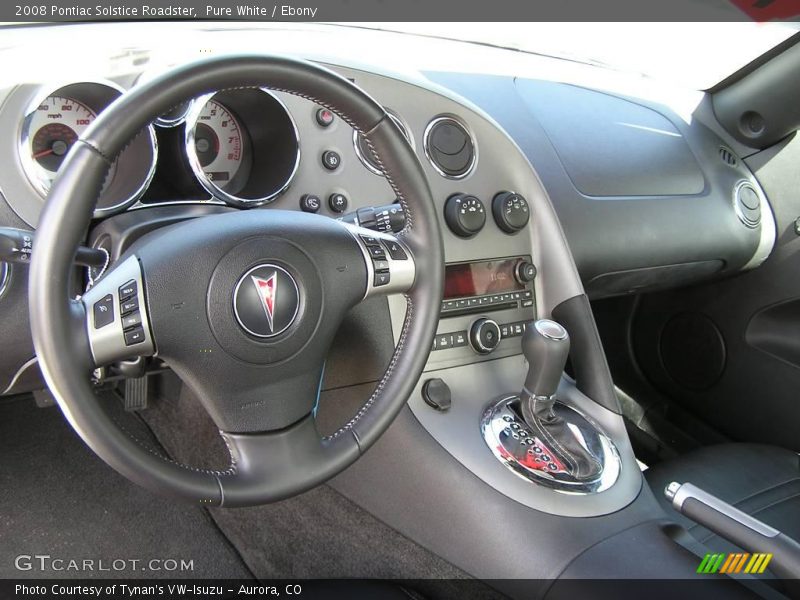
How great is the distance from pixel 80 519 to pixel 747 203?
6.29ft

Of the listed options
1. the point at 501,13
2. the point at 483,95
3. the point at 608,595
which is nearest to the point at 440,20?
the point at 501,13

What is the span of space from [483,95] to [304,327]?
0.94m

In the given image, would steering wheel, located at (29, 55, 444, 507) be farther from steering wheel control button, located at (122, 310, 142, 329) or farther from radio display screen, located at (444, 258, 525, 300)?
radio display screen, located at (444, 258, 525, 300)

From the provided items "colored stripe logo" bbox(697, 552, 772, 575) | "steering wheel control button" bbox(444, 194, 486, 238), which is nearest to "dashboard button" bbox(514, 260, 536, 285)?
"steering wheel control button" bbox(444, 194, 486, 238)

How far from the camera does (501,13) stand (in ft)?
6.25

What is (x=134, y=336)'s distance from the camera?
819 millimetres

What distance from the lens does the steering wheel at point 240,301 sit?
2.42ft

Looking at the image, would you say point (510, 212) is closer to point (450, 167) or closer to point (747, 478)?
point (450, 167)

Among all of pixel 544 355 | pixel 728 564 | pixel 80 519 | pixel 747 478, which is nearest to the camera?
pixel 728 564

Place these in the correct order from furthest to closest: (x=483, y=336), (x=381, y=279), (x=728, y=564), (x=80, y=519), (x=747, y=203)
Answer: (x=747, y=203) → (x=80, y=519) → (x=483, y=336) → (x=728, y=564) → (x=381, y=279)

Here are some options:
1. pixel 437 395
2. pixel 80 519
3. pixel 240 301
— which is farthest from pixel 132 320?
pixel 80 519

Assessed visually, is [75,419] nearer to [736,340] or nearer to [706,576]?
[706,576]

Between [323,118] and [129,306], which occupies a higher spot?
[323,118]

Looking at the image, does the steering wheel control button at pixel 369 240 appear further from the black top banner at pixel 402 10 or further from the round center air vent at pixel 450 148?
the black top banner at pixel 402 10
